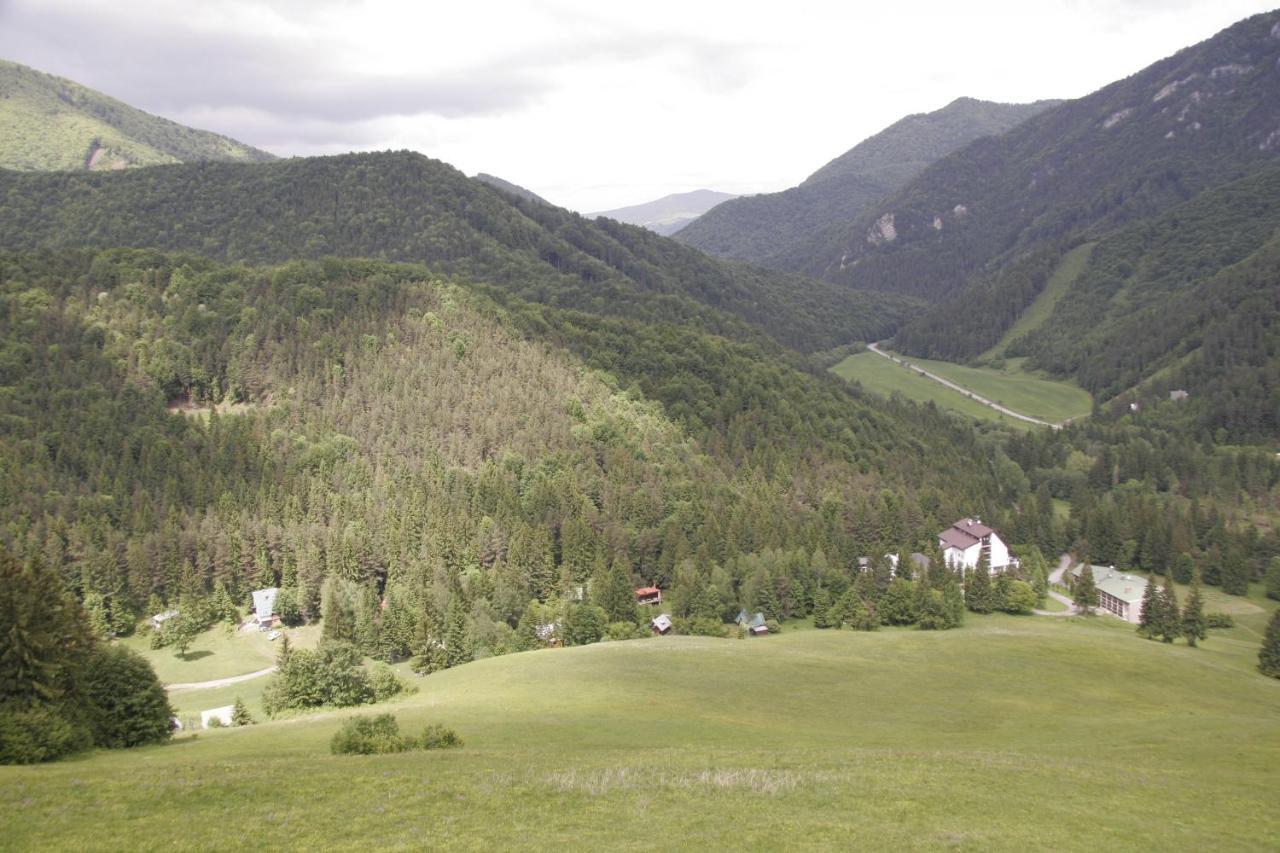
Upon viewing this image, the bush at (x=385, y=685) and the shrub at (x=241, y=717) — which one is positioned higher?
the bush at (x=385, y=685)

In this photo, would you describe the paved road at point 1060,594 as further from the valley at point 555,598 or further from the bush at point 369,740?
the bush at point 369,740

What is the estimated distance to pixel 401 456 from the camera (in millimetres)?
148375

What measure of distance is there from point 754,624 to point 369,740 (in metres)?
70.7

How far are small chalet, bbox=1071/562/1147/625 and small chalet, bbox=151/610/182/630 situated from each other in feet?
443

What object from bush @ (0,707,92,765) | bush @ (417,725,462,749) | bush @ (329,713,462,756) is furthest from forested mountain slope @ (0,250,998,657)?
bush @ (0,707,92,765)

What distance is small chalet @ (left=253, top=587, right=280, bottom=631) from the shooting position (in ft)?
383

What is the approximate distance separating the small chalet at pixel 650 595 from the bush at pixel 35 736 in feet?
276

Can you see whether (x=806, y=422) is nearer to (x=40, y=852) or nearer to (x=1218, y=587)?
(x=1218, y=587)

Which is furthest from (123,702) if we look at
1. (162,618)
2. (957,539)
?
(957,539)

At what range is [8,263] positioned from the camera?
609ft

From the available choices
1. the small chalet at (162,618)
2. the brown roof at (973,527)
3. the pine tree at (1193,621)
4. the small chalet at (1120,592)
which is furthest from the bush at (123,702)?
the brown roof at (973,527)

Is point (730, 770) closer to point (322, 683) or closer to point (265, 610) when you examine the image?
point (322, 683)

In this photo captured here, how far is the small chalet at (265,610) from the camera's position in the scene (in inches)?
4592

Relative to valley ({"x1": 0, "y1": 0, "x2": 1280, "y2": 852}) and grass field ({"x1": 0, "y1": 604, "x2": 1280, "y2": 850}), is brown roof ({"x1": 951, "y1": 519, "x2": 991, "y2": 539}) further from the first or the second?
grass field ({"x1": 0, "y1": 604, "x2": 1280, "y2": 850})
